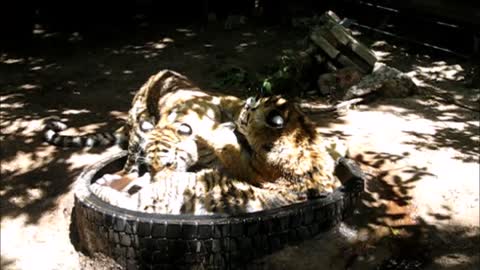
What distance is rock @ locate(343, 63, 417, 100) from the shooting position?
8.26 metres

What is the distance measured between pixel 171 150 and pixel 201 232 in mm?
869

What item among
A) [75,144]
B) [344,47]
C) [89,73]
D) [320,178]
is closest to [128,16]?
[89,73]

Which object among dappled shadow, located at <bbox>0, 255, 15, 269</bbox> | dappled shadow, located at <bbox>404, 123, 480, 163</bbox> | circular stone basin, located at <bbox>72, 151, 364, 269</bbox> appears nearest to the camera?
circular stone basin, located at <bbox>72, 151, 364, 269</bbox>

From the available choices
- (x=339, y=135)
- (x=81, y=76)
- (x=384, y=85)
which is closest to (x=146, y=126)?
(x=339, y=135)

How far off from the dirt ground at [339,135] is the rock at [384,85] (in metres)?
0.20

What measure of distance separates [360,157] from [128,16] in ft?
31.6

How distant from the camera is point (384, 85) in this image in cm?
834

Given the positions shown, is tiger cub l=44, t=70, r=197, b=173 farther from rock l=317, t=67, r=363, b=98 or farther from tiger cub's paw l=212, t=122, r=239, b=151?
rock l=317, t=67, r=363, b=98

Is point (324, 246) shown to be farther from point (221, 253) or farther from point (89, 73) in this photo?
point (89, 73)

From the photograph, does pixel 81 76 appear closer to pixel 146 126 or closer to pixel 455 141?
pixel 146 126

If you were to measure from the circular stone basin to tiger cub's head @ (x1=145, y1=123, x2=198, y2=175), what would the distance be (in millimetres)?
542

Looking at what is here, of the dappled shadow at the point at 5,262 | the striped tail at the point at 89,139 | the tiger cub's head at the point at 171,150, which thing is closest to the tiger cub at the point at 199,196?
the tiger cub's head at the point at 171,150

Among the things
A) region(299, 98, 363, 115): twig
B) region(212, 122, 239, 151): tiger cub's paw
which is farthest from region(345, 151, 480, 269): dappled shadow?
region(299, 98, 363, 115): twig

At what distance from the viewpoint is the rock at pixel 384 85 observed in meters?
8.26
